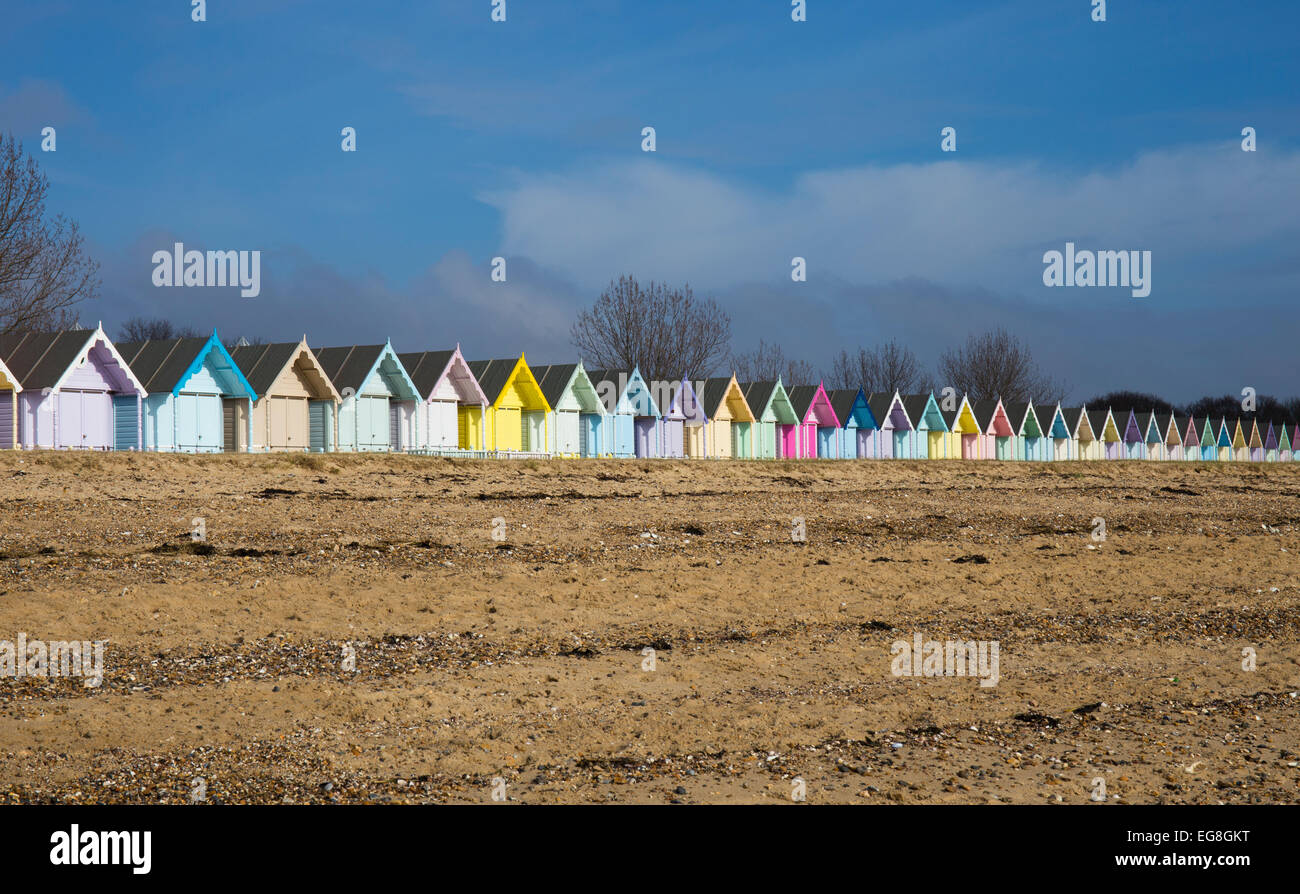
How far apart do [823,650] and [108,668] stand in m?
6.97

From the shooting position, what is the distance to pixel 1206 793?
8523mm

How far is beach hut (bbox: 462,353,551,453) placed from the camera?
125 ft

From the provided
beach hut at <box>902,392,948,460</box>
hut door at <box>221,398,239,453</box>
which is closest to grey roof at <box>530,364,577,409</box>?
hut door at <box>221,398,239,453</box>

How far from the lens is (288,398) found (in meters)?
32.1

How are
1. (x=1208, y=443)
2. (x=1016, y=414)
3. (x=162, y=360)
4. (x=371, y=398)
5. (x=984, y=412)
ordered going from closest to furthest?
(x=162, y=360) → (x=371, y=398) → (x=984, y=412) → (x=1016, y=414) → (x=1208, y=443)

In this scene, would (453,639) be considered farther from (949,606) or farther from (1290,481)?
(1290,481)

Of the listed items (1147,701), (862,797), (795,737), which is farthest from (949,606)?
(862,797)

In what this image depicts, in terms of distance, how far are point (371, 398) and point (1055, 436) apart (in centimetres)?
5323

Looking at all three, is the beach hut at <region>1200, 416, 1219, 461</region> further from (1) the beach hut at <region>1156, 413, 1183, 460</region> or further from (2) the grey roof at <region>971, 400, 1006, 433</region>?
(2) the grey roof at <region>971, 400, 1006, 433</region>

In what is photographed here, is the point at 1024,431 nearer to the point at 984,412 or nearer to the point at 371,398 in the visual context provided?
the point at 984,412

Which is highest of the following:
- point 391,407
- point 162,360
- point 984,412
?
point 162,360

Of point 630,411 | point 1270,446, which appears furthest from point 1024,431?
Answer: point 1270,446

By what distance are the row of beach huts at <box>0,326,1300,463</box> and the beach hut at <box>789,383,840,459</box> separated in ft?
0.24
